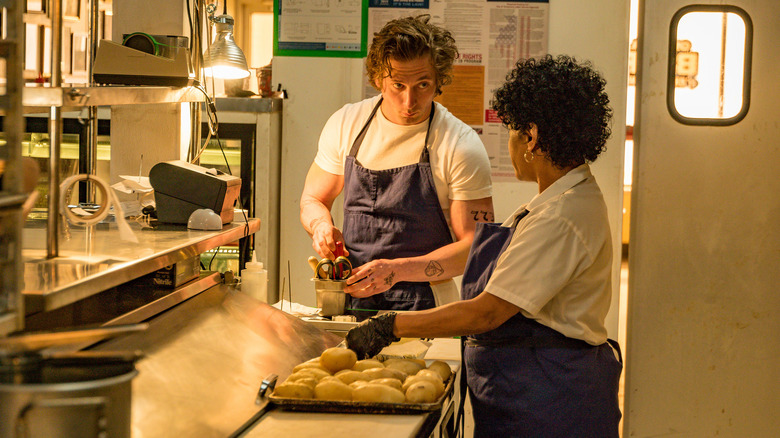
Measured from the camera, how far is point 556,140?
6.86 feet

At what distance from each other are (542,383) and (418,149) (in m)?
1.14

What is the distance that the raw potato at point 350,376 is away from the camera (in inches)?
75.0

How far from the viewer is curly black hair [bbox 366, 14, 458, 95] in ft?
9.13

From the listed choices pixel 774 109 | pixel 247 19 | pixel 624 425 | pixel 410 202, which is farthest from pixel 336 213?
pixel 247 19

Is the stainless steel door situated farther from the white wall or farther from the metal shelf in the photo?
the metal shelf

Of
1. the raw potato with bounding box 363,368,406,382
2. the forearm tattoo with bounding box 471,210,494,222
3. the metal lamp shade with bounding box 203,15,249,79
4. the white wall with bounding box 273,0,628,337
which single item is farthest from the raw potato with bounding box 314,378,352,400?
the white wall with bounding box 273,0,628,337

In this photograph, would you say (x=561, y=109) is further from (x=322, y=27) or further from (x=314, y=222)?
(x=322, y=27)

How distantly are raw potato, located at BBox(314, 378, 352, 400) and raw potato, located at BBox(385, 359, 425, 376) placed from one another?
22 cm

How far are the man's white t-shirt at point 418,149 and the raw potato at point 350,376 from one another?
1065 mm

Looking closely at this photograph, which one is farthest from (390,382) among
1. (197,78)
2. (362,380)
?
(197,78)

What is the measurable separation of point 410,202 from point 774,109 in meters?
1.67

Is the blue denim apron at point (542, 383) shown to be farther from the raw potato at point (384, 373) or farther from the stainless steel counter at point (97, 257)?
the stainless steel counter at point (97, 257)

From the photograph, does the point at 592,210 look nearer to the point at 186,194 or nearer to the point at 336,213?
the point at 186,194

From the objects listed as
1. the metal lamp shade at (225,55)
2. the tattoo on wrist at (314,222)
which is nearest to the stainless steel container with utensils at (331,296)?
the tattoo on wrist at (314,222)
